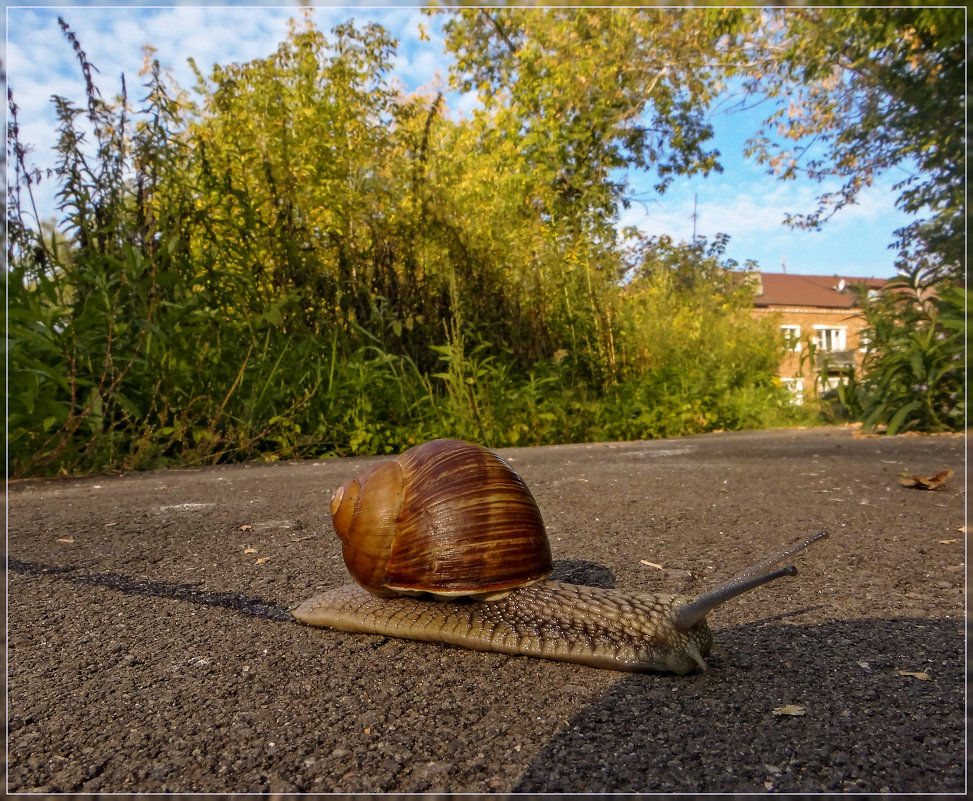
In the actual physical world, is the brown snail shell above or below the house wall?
below

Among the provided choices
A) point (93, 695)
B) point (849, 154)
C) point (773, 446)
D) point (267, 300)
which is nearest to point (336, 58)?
point (267, 300)

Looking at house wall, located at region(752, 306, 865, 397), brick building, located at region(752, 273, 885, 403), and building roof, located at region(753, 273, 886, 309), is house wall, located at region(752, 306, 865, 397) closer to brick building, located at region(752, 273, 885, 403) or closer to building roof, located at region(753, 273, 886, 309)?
brick building, located at region(752, 273, 885, 403)

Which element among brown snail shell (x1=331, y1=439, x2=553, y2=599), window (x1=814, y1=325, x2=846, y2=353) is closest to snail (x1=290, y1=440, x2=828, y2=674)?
brown snail shell (x1=331, y1=439, x2=553, y2=599)

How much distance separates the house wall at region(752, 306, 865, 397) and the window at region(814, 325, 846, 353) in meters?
0.05

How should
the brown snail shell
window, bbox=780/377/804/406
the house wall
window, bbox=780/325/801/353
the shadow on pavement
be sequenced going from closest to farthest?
the shadow on pavement < the brown snail shell < the house wall < window, bbox=780/325/801/353 < window, bbox=780/377/804/406

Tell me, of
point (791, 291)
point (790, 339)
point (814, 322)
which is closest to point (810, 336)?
point (790, 339)

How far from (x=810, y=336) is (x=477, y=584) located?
871 centimetres

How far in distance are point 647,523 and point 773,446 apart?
135 inches

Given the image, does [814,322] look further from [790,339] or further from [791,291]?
[791,291]

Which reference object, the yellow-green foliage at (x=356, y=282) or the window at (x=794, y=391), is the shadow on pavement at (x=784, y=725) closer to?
the yellow-green foliage at (x=356, y=282)

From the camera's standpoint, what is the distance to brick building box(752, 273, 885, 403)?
24.1 ft

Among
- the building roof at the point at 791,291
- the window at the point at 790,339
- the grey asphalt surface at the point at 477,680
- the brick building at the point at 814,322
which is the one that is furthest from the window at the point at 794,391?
the grey asphalt surface at the point at 477,680

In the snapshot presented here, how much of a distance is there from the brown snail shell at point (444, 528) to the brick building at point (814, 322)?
493cm

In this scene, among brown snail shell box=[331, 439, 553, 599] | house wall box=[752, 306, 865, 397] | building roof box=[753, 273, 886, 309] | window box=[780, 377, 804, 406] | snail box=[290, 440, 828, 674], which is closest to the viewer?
snail box=[290, 440, 828, 674]
